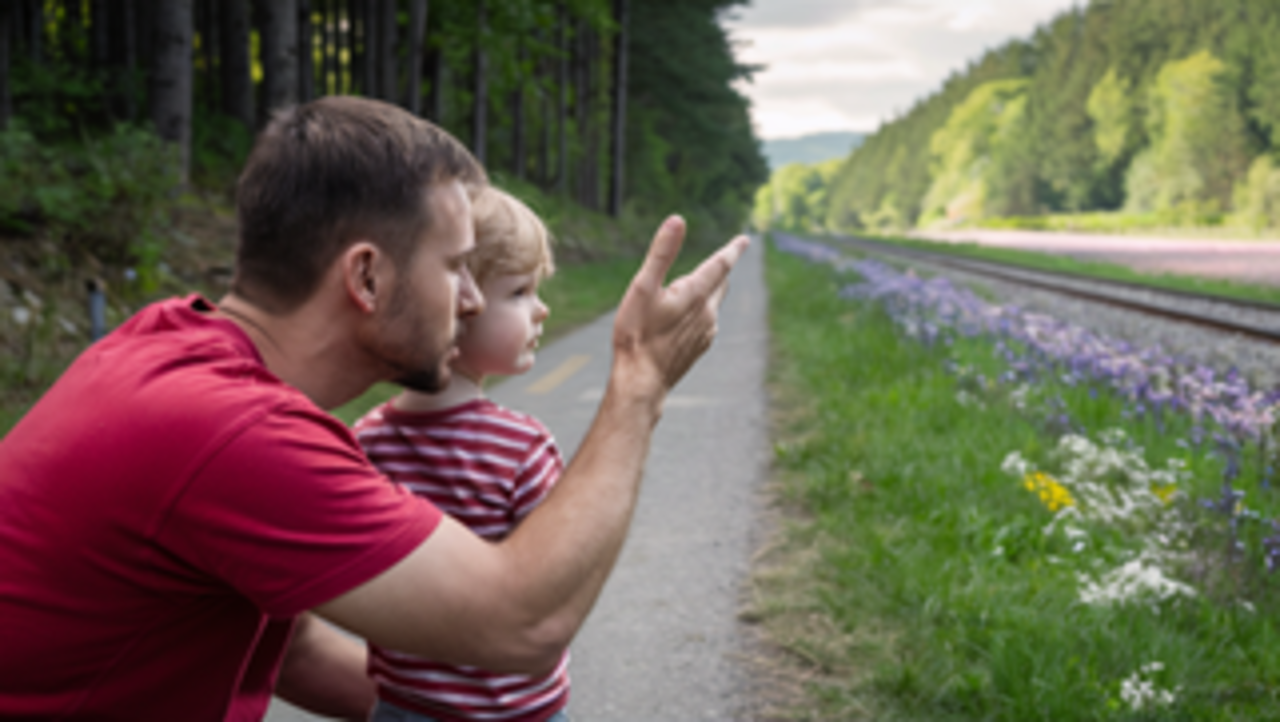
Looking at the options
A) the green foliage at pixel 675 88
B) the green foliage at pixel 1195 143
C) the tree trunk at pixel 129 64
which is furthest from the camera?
the green foliage at pixel 1195 143

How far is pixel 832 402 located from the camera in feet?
24.7

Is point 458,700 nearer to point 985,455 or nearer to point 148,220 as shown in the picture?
point 985,455

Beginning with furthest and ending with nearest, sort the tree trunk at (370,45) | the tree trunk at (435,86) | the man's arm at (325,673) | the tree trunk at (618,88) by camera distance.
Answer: the tree trunk at (618,88), the tree trunk at (370,45), the tree trunk at (435,86), the man's arm at (325,673)

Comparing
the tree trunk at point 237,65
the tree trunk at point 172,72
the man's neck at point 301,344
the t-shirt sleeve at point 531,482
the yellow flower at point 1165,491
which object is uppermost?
the tree trunk at point 237,65

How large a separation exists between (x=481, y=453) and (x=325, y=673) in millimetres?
618

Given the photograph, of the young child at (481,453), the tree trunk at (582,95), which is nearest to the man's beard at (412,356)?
the young child at (481,453)

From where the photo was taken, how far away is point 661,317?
1540mm

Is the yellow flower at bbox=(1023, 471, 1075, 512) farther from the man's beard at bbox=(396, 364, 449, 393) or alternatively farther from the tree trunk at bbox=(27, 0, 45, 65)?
the tree trunk at bbox=(27, 0, 45, 65)

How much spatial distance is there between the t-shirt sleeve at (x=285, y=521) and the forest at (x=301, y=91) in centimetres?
139

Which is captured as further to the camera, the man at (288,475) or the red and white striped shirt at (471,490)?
the red and white striped shirt at (471,490)

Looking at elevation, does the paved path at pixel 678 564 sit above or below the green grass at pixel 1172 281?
below

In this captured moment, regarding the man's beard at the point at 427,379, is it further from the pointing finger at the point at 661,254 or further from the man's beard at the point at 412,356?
the pointing finger at the point at 661,254

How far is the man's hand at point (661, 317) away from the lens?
150 cm

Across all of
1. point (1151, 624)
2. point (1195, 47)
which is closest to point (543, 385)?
point (1151, 624)
